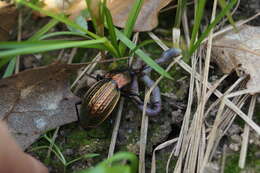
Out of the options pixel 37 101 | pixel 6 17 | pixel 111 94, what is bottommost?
pixel 37 101

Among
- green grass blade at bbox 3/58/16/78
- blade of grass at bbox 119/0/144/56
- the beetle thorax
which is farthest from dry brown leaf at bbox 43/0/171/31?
green grass blade at bbox 3/58/16/78

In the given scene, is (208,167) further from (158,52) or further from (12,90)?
(12,90)

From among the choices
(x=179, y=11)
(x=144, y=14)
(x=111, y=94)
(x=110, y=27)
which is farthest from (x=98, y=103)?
(x=179, y=11)

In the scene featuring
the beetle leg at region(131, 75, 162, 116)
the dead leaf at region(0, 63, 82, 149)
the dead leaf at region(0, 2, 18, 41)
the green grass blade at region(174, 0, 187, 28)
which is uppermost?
the green grass blade at region(174, 0, 187, 28)

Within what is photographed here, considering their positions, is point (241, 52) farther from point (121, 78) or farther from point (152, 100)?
point (121, 78)

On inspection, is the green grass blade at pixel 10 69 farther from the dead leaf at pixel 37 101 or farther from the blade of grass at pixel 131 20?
the blade of grass at pixel 131 20

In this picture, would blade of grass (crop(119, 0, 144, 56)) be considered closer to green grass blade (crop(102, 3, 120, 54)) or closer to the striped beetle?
green grass blade (crop(102, 3, 120, 54))

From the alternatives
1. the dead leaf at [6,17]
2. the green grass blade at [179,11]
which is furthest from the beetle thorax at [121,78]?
the dead leaf at [6,17]
